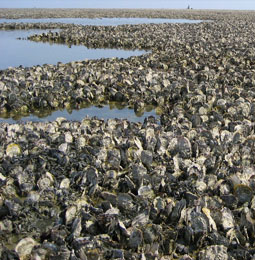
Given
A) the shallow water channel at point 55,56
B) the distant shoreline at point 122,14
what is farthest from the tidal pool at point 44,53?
the distant shoreline at point 122,14

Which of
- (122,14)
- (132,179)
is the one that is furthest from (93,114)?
(122,14)

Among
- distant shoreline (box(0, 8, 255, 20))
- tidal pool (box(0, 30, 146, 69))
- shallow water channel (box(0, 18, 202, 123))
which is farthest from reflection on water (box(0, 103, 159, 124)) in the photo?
distant shoreline (box(0, 8, 255, 20))

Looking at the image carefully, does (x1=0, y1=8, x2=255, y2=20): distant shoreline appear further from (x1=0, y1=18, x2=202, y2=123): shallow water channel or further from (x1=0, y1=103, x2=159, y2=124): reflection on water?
(x1=0, y1=103, x2=159, y2=124): reflection on water

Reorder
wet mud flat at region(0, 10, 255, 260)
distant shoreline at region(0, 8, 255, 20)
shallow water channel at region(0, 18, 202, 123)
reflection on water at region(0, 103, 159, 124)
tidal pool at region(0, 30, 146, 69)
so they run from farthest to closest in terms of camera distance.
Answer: distant shoreline at region(0, 8, 255, 20) < tidal pool at region(0, 30, 146, 69) < shallow water channel at region(0, 18, 202, 123) < reflection on water at region(0, 103, 159, 124) < wet mud flat at region(0, 10, 255, 260)

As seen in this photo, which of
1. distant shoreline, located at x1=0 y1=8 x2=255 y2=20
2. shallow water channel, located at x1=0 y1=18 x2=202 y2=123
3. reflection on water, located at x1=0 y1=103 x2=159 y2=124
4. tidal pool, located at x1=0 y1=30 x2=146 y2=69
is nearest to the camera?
reflection on water, located at x1=0 y1=103 x2=159 y2=124

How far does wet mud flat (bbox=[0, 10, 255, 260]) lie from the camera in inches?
168

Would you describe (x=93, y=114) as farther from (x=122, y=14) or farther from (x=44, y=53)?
(x=122, y=14)

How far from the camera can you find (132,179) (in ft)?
18.8

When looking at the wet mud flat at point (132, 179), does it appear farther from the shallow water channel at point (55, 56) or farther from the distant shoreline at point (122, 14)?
the distant shoreline at point (122, 14)

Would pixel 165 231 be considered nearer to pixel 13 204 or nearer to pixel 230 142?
pixel 13 204

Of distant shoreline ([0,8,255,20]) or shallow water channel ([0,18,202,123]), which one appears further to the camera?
distant shoreline ([0,8,255,20])

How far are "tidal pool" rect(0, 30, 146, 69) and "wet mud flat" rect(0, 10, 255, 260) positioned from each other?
23.5 feet

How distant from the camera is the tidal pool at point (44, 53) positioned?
1758cm

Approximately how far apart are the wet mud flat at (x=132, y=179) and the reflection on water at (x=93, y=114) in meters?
0.35
